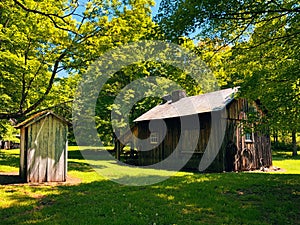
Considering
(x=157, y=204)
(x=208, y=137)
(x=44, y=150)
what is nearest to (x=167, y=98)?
(x=208, y=137)

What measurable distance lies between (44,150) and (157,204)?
5899 millimetres

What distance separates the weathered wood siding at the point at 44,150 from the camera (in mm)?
10469

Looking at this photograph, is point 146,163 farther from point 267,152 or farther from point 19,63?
point 19,63

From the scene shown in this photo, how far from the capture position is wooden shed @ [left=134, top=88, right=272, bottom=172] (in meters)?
17.6

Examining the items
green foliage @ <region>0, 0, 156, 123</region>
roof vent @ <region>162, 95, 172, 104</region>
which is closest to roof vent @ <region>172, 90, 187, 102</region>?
roof vent @ <region>162, 95, 172, 104</region>

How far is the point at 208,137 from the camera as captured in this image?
58.2 feet

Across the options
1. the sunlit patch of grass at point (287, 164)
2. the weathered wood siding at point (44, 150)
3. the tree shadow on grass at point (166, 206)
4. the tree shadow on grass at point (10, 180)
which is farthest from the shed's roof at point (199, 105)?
the tree shadow on grass at point (10, 180)

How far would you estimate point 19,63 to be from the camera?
12453 mm

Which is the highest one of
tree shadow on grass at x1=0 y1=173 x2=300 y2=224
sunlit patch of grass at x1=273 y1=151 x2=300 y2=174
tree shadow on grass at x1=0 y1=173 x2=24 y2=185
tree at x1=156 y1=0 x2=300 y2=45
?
tree at x1=156 y1=0 x2=300 y2=45

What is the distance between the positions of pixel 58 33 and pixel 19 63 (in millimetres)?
2288

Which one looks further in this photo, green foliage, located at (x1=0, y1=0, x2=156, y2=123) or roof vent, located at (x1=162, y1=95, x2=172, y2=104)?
roof vent, located at (x1=162, y1=95, x2=172, y2=104)

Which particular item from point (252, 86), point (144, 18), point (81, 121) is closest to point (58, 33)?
point (144, 18)

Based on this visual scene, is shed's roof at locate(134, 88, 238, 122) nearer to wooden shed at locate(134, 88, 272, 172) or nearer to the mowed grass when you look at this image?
wooden shed at locate(134, 88, 272, 172)

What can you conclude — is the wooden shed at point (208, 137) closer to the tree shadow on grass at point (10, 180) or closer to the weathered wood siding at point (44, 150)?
the weathered wood siding at point (44, 150)
